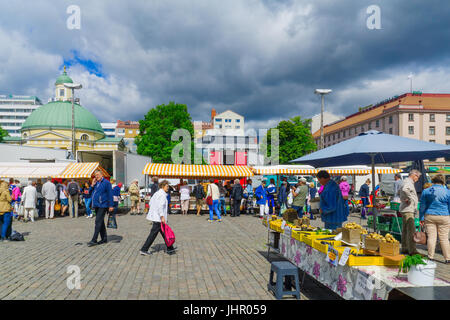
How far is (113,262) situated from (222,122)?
8622cm

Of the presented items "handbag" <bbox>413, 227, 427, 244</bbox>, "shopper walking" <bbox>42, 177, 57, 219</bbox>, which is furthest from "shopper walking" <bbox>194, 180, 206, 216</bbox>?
"handbag" <bbox>413, 227, 427, 244</bbox>

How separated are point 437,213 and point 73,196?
1464cm

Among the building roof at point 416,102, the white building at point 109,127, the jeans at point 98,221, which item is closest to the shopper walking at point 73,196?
the jeans at point 98,221

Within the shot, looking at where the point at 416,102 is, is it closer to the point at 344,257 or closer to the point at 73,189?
the point at 73,189

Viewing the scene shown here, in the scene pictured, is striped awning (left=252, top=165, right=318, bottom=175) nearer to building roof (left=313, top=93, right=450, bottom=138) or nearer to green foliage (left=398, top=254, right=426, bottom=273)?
green foliage (left=398, top=254, right=426, bottom=273)

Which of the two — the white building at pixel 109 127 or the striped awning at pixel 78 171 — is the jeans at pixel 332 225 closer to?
the striped awning at pixel 78 171

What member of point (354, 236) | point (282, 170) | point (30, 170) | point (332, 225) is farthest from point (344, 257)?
point (30, 170)

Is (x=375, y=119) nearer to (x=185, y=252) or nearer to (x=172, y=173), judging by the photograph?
(x=172, y=173)

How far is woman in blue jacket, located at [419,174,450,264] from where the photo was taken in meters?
6.59

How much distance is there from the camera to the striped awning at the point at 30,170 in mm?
15867

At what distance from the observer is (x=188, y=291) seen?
500 cm

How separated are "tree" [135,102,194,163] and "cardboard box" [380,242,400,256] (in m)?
40.5

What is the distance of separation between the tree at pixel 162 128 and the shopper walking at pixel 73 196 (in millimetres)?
27931
